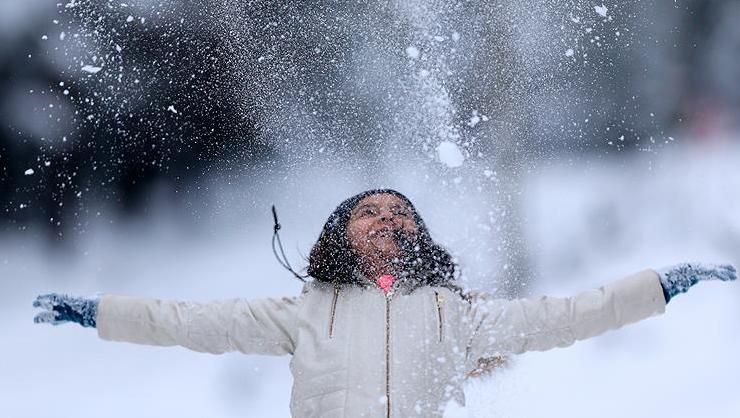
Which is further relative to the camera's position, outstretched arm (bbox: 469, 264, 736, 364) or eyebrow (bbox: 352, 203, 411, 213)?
eyebrow (bbox: 352, 203, 411, 213)

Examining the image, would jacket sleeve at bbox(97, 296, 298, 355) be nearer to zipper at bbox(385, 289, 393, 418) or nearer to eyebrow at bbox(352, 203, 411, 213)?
zipper at bbox(385, 289, 393, 418)

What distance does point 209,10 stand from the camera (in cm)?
461

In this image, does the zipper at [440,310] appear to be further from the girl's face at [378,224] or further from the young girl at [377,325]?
the girl's face at [378,224]

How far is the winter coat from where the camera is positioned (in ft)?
8.45

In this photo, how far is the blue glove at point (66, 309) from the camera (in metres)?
2.72

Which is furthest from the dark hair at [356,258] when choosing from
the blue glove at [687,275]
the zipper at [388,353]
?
the blue glove at [687,275]

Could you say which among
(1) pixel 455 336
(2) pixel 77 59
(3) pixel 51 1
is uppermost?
(3) pixel 51 1

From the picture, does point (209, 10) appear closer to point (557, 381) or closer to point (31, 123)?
point (31, 123)

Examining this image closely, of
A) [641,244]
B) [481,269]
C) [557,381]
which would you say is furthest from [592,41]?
[557,381]

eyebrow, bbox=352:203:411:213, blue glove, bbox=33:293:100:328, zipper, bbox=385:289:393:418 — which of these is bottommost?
zipper, bbox=385:289:393:418

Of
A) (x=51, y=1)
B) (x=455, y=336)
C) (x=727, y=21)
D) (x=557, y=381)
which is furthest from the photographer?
(x=727, y=21)

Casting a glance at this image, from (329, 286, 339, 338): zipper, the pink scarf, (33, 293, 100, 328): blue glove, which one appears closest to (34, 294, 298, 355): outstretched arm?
(33, 293, 100, 328): blue glove

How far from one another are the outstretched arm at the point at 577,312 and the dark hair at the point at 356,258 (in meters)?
0.26

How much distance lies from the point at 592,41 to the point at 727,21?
33.4 inches
